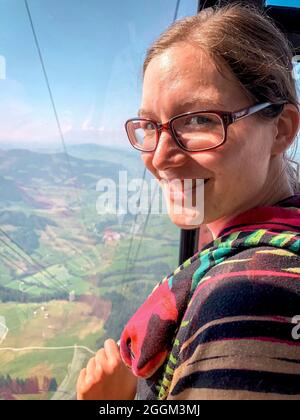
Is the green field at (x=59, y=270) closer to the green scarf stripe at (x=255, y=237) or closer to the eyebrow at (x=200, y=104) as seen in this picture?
the eyebrow at (x=200, y=104)

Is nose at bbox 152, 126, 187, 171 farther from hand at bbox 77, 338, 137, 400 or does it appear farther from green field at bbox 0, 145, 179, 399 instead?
green field at bbox 0, 145, 179, 399

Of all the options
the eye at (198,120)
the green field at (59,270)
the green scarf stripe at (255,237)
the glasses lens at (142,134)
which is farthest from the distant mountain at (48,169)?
the green scarf stripe at (255,237)

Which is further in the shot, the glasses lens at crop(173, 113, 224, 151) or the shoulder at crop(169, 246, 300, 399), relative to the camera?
the glasses lens at crop(173, 113, 224, 151)

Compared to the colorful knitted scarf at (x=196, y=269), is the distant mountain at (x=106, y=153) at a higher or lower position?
higher

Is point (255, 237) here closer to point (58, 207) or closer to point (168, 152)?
point (168, 152)

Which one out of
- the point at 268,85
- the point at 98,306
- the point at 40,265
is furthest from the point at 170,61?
the point at 98,306

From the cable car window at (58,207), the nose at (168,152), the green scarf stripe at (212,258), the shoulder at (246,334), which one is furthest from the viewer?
the cable car window at (58,207)

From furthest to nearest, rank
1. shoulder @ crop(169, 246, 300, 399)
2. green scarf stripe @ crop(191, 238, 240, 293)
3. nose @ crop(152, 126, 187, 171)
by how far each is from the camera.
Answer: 1. nose @ crop(152, 126, 187, 171)
2. green scarf stripe @ crop(191, 238, 240, 293)
3. shoulder @ crop(169, 246, 300, 399)

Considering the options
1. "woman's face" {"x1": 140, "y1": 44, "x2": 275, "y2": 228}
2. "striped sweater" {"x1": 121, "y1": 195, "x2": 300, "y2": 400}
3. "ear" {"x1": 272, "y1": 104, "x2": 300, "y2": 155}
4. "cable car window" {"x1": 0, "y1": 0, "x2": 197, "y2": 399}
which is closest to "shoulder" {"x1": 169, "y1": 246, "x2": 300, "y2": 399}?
"striped sweater" {"x1": 121, "y1": 195, "x2": 300, "y2": 400}
